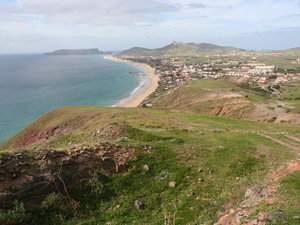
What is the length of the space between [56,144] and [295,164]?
18665 millimetres

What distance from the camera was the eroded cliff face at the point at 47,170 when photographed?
9336mm

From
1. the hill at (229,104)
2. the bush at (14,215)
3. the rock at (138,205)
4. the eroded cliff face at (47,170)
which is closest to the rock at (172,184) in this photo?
the rock at (138,205)

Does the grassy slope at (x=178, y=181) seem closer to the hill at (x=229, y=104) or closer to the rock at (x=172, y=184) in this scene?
the rock at (x=172, y=184)

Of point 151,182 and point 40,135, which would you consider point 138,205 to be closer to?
point 151,182

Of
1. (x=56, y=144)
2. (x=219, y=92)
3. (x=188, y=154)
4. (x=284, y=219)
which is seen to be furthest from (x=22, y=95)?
(x=284, y=219)

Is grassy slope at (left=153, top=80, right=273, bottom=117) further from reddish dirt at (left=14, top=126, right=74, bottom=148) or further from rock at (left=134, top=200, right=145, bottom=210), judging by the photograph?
rock at (left=134, top=200, right=145, bottom=210)

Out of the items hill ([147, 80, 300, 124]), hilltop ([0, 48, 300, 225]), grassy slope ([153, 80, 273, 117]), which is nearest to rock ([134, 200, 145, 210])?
hilltop ([0, 48, 300, 225])

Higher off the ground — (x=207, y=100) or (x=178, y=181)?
(x=178, y=181)

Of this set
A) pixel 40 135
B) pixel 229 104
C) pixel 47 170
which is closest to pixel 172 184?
pixel 47 170

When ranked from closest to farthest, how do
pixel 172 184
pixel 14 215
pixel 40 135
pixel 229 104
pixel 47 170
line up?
pixel 14 215 → pixel 47 170 → pixel 172 184 → pixel 40 135 → pixel 229 104

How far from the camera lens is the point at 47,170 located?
1055 cm

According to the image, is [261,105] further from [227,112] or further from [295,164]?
[295,164]

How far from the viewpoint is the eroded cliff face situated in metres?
9.34

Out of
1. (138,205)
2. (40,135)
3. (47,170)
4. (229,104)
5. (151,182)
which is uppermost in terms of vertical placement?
(47,170)
